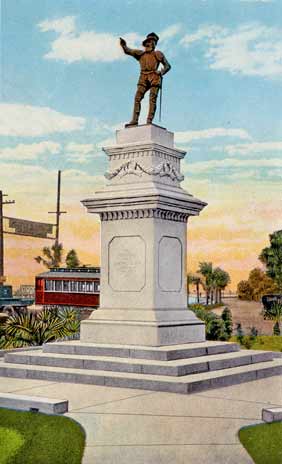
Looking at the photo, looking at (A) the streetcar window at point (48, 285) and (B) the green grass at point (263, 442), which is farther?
(A) the streetcar window at point (48, 285)

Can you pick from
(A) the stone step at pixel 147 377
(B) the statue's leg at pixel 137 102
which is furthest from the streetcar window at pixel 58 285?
(A) the stone step at pixel 147 377

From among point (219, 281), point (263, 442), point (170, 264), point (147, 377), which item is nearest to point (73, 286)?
point (170, 264)

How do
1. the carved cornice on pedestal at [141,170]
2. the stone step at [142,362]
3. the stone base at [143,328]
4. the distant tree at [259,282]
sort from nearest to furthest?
the stone step at [142,362] → the stone base at [143,328] → the carved cornice on pedestal at [141,170] → the distant tree at [259,282]

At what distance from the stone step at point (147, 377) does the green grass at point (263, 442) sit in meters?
2.34

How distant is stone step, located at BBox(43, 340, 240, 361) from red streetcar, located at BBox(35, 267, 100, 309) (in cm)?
1822

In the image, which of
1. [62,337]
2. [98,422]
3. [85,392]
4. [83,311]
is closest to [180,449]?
[98,422]

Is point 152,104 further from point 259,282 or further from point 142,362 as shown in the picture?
point 259,282

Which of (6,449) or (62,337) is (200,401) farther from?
(62,337)

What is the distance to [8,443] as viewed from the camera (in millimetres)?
8680

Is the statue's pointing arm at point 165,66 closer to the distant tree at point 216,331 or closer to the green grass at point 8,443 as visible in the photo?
the green grass at point 8,443

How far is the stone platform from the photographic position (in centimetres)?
1212

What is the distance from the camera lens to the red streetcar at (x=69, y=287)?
33.9m

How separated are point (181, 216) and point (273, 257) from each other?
3790 centimetres

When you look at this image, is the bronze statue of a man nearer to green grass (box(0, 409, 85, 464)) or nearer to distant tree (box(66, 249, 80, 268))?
green grass (box(0, 409, 85, 464))
